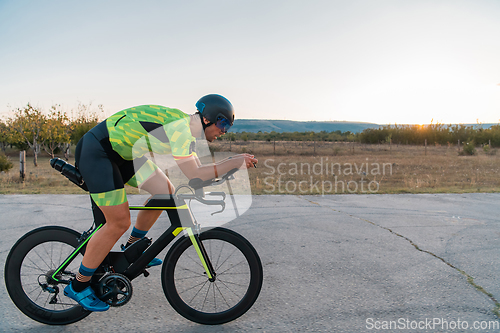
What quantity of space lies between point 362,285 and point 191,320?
1.79 metres

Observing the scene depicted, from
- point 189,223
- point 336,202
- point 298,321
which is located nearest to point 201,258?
point 189,223

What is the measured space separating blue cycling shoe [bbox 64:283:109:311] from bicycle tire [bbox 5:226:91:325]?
0.16 meters

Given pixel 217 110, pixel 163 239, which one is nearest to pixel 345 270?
pixel 163 239

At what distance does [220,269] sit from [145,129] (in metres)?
1.28

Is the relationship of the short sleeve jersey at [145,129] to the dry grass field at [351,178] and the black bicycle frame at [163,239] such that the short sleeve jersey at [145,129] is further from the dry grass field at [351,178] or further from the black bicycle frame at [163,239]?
the dry grass field at [351,178]

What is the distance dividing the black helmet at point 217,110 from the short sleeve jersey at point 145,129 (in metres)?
0.15

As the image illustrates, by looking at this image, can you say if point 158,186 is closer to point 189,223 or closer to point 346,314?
point 189,223

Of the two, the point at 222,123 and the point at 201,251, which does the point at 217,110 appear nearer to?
the point at 222,123

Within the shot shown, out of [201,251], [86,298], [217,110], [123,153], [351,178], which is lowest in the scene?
[351,178]

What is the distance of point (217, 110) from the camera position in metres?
2.57

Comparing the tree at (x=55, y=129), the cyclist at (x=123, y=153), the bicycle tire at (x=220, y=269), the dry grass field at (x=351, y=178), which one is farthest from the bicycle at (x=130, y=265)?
the tree at (x=55, y=129)

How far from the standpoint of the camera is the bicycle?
2613mm

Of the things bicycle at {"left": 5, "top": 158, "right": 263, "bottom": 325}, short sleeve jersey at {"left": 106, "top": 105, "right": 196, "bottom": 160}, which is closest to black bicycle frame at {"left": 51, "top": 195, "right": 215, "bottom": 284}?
bicycle at {"left": 5, "top": 158, "right": 263, "bottom": 325}

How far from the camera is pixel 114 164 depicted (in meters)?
2.60
